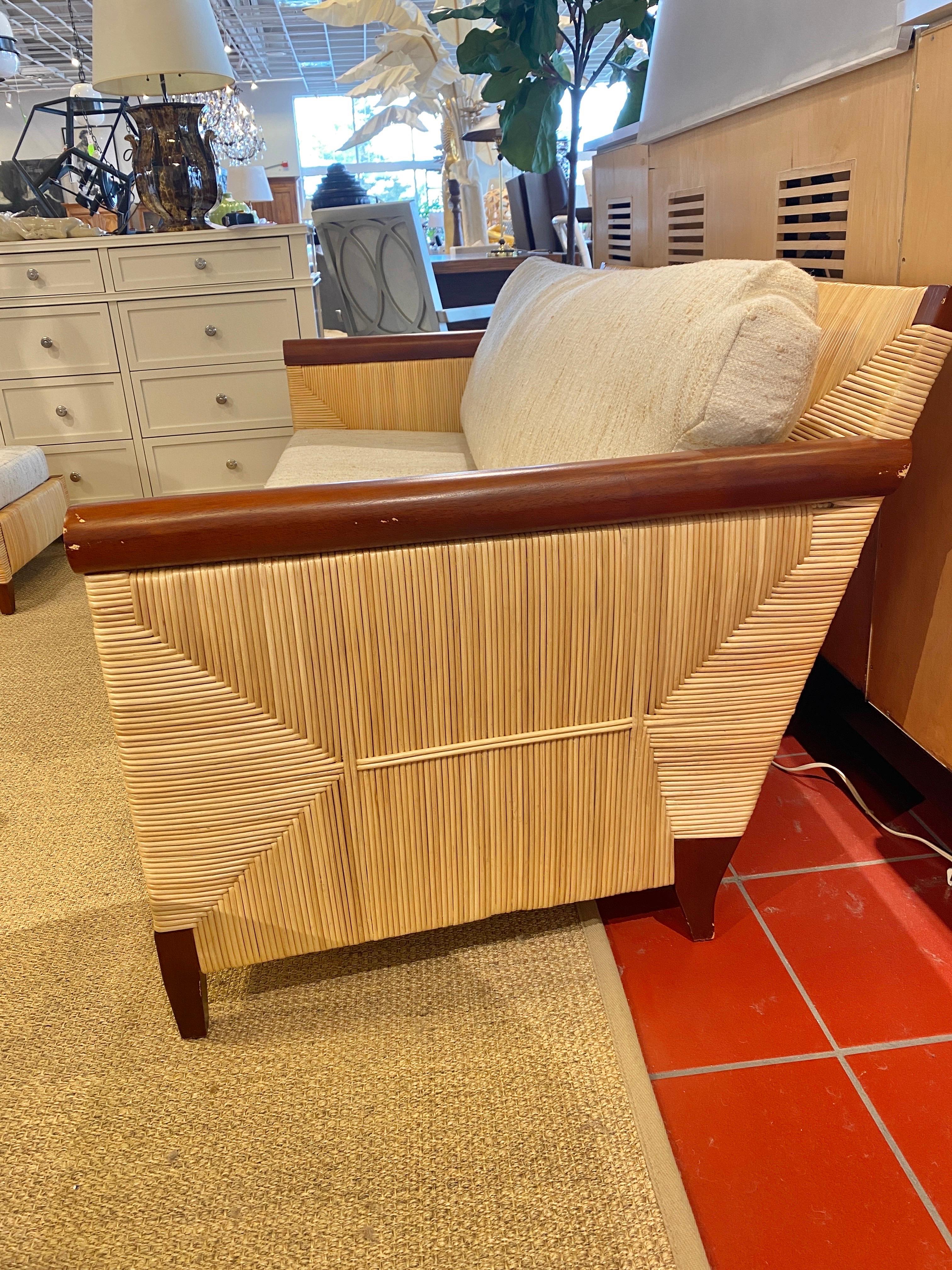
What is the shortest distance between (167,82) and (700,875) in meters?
2.71

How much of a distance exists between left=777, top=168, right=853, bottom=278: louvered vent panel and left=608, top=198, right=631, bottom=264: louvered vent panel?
0.79 metres

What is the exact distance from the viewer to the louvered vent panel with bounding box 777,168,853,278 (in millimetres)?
1215

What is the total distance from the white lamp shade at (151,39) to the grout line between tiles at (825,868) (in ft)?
8.26

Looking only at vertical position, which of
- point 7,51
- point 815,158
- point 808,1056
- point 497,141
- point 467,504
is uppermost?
point 7,51

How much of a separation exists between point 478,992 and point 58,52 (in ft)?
→ 36.9

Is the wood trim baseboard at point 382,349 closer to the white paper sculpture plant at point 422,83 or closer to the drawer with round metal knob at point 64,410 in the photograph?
the drawer with round metal knob at point 64,410

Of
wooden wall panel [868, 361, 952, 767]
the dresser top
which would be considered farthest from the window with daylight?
wooden wall panel [868, 361, 952, 767]

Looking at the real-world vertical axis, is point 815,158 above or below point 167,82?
below

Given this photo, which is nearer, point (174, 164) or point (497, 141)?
point (174, 164)

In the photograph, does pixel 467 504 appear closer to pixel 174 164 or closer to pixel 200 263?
pixel 200 263

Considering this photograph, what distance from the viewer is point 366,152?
11.4m

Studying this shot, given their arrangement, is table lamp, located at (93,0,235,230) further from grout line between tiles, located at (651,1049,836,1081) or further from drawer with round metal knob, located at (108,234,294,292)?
grout line between tiles, located at (651,1049,836,1081)

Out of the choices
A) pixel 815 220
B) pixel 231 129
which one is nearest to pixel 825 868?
pixel 815 220

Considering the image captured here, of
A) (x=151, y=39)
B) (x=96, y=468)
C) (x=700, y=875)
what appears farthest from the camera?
(x=96, y=468)
